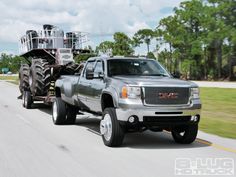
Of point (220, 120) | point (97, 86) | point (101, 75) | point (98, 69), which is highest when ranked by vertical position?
point (98, 69)

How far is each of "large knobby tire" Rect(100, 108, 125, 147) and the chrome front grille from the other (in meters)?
0.74

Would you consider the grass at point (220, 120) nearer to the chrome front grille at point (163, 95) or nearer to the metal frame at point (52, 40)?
the chrome front grille at point (163, 95)

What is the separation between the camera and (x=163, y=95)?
9125 millimetres

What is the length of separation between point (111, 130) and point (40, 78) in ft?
25.9

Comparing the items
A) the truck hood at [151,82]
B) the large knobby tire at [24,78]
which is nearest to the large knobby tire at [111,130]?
the truck hood at [151,82]

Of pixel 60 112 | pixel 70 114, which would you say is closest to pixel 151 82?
pixel 60 112

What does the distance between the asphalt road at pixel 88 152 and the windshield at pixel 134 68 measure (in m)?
1.51

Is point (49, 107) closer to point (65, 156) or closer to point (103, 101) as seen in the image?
point (103, 101)

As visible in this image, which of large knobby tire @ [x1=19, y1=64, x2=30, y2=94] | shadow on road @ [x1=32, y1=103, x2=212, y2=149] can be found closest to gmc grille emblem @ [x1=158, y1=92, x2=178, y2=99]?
shadow on road @ [x1=32, y1=103, x2=212, y2=149]

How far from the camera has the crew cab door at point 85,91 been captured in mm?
11000

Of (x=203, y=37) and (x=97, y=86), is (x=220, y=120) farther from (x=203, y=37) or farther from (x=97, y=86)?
(x=203, y=37)

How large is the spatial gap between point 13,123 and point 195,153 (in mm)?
6608

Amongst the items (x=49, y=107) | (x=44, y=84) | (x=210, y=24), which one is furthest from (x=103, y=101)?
(x=210, y=24)

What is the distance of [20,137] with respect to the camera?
423 inches
